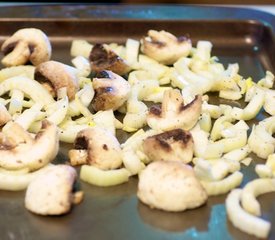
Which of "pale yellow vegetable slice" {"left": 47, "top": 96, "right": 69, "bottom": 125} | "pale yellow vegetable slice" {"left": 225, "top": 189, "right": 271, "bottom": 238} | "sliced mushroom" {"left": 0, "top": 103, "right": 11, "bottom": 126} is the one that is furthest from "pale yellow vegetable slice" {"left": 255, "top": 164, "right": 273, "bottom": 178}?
"sliced mushroom" {"left": 0, "top": 103, "right": 11, "bottom": 126}

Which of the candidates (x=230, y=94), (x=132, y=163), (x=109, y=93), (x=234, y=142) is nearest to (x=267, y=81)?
(x=230, y=94)

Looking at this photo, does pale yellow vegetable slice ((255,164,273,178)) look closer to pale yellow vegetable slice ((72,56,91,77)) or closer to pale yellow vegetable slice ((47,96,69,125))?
pale yellow vegetable slice ((47,96,69,125))

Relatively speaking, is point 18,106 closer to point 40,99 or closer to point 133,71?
point 40,99

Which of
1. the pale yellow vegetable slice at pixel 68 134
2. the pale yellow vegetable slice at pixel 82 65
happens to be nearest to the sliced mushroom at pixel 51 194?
the pale yellow vegetable slice at pixel 68 134

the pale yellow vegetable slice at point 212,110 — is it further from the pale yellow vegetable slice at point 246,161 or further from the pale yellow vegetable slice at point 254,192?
the pale yellow vegetable slice at point 254,192

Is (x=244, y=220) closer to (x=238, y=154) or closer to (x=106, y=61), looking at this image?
(x=238, y=154)

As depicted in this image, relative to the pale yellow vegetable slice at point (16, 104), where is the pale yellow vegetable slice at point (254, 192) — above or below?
above
